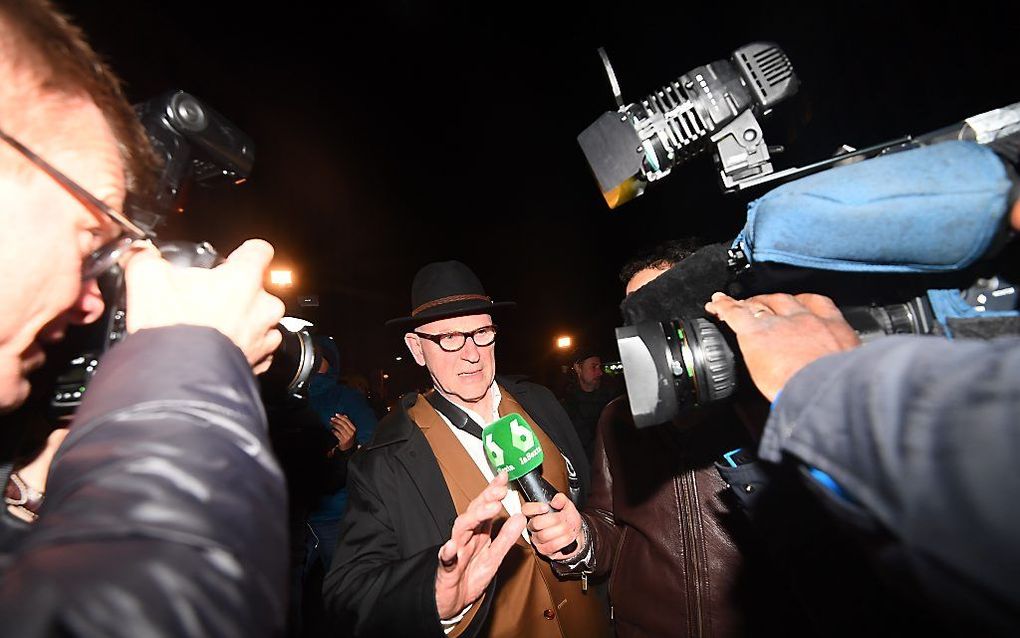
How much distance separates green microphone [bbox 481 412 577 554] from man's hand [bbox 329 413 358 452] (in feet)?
10.6

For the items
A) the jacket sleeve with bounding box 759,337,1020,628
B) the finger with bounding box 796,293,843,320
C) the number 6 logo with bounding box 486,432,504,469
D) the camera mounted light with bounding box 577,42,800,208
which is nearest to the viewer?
the jacket sleeve with bounding box 759,337,1020,628

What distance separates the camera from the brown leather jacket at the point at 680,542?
1584 millimetres

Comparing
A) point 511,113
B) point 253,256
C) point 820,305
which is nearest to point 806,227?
point 820,305

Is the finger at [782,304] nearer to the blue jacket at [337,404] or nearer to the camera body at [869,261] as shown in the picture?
the camera body at [869,261]

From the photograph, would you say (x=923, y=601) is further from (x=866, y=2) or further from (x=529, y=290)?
(x=529, y=290)

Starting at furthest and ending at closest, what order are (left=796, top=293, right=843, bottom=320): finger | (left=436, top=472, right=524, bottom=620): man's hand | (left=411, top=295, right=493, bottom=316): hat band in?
1. (left=411, top=295, right=493, bottom=316): hat band
2. (left=436, top=472, right=524, bottom=620): man's hand
3. (left=796, top=293, right=843, bottom=320): finger

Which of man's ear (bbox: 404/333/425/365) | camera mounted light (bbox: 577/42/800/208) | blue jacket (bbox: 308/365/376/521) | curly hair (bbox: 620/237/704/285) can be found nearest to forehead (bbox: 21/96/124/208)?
camera mounted light (bbox: 577/42/800/208)

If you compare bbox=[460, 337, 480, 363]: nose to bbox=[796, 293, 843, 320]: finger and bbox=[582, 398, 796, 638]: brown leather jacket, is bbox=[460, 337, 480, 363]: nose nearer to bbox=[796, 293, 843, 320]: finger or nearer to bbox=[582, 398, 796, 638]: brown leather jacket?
bbox=[582, 398, 796, 638]: brown leather jacket

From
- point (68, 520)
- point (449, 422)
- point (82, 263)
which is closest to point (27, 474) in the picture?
point (82, 263)

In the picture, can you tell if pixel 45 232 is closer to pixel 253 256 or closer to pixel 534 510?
pixel 253 256

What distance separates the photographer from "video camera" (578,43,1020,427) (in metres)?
0.73

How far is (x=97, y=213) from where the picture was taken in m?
0.84

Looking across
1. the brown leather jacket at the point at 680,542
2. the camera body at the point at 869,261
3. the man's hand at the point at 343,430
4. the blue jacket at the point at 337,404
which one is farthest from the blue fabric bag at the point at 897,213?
the man's hand at the point at 343,430

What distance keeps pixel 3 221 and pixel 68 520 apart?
23.8 inches
